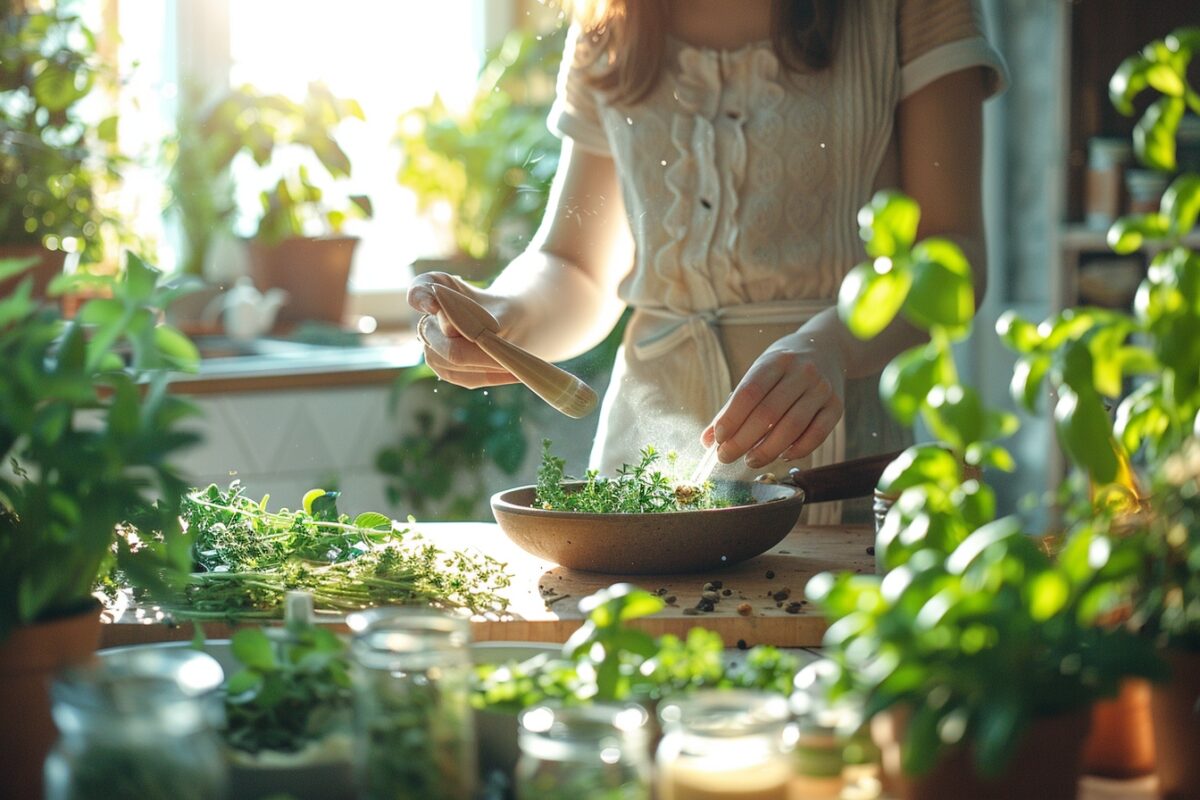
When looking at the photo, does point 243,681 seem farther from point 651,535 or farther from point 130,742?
point 651,535

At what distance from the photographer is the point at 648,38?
150cm

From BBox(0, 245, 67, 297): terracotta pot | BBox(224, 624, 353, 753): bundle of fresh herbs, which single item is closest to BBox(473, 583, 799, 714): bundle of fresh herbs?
BBox(224, 624, 353, 753): bundle of fresh herbs

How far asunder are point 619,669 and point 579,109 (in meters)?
1.01

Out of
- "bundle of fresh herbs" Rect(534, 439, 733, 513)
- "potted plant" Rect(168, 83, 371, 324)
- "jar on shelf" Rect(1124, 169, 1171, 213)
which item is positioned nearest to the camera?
"bundle of fresh herbs" Rect(534, 439, 733, 513)

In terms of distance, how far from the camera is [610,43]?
1.52m

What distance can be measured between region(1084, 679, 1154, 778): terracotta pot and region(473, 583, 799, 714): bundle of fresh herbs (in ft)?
0.53

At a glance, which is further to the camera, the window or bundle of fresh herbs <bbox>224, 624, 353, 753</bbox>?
the window

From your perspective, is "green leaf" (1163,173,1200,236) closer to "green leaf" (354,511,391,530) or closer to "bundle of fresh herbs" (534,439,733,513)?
"bundle of fresh herbs" (534,439,733,513)

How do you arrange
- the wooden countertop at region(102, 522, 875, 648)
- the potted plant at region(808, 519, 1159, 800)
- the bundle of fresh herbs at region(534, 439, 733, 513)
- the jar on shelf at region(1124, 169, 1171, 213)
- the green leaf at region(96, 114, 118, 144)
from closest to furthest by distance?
the potted plant at region(808, 519, 1159, 800) → the wooden countertop at region(102, 522, 875, 648) → the bundle of fresh herbs at region(534, 439, 733, 513) → the jar on shelf at region(1124, 169, 1171, 213) → the green leaf at region(96, 114, 118, 144)

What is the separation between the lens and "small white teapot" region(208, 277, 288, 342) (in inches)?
118

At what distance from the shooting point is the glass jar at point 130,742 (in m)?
0.55

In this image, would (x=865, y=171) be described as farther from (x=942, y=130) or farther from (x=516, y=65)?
(x=516, y=65)

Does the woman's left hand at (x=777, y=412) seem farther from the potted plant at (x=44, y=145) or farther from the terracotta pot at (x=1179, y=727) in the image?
the potted plant at (x=44, y=145)

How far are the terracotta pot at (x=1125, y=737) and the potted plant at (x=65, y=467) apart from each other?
49 cm
